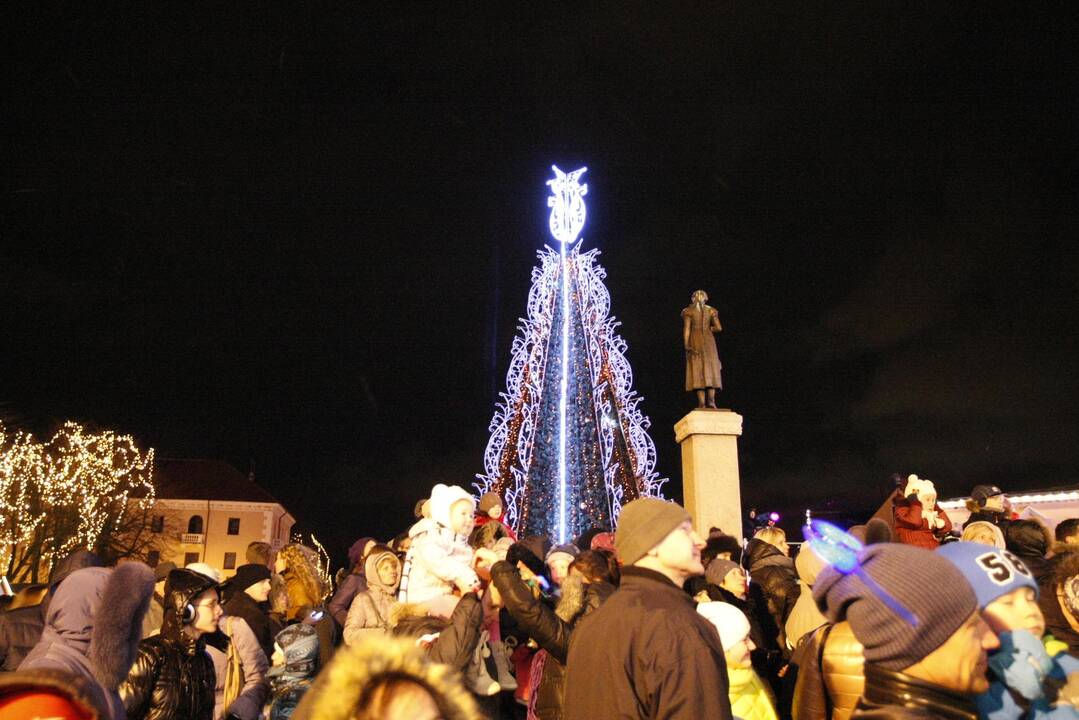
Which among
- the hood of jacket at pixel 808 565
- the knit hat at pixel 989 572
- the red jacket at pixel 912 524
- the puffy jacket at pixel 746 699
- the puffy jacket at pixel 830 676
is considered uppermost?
the red jacket at pixel 912 524

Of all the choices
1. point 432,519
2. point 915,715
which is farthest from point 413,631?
point 915,715

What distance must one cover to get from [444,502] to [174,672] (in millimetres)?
1763

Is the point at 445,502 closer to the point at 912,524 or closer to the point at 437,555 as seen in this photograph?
the point at 437,555

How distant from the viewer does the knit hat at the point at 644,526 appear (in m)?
3.38

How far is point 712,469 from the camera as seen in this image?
13.6 m

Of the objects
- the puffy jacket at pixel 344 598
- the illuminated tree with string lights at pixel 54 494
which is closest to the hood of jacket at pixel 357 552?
the puffy jacket at pixel 344 598

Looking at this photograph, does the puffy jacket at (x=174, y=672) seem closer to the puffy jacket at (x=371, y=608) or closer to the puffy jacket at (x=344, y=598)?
the puffy jacket at (x=371, y=608)

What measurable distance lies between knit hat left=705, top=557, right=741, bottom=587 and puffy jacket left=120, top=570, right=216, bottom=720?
12.4 ft

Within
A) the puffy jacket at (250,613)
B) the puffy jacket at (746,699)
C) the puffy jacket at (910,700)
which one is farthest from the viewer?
the puffy jacket at (250,613)

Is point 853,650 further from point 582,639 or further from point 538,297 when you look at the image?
point 538,297

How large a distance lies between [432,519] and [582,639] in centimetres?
192

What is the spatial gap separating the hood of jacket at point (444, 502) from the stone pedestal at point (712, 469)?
877 cm

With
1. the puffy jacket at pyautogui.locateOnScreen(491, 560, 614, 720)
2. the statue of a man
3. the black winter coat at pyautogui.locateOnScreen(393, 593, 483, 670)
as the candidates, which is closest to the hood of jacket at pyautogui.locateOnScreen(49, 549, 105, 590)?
the black winter coat at pyautogui.locateOnScreen(393, 593, 483, 670)

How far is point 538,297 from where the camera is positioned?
744 inches
